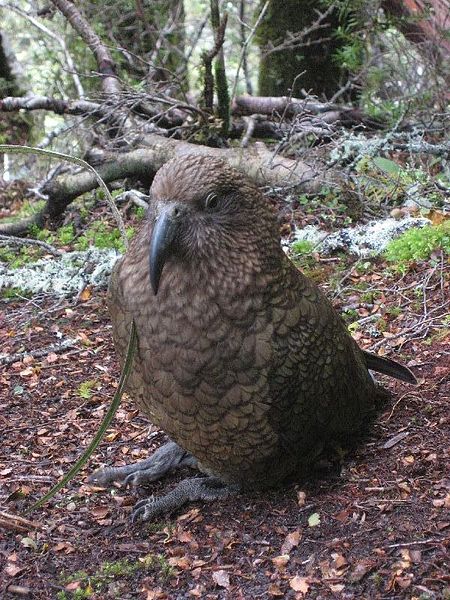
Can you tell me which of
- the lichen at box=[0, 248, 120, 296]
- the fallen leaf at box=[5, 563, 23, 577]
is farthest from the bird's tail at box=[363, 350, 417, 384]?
the lichen at box=[0, 248, 120, 296]

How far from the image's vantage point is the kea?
9.84 feet

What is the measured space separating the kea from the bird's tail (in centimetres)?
49

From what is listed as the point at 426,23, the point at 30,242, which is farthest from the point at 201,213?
the point at 426,23

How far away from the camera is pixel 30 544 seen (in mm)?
3195

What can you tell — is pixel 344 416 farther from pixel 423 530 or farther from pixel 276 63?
pixel 276 63

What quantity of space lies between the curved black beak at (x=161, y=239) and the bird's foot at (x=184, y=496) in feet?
3.98

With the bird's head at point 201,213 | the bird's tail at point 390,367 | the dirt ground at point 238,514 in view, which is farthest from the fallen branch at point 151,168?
the bird's head at point 201,213

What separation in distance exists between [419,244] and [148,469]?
2.63 meters

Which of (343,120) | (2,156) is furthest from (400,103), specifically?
(2,156)

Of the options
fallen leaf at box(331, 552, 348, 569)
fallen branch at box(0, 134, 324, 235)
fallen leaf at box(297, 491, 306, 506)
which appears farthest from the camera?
fallen branch at box(0, 134, 324, 235)

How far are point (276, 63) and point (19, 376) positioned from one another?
542cm

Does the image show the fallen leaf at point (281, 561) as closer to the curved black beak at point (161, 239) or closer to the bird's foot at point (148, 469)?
the bird's foot at point (148, 469)

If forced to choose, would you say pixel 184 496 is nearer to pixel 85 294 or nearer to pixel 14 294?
pixel 85 294

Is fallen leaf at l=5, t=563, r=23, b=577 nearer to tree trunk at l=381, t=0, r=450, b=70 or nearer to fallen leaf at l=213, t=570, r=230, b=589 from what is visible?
fallen leaf at l=213, t=570, r=230, b=589
